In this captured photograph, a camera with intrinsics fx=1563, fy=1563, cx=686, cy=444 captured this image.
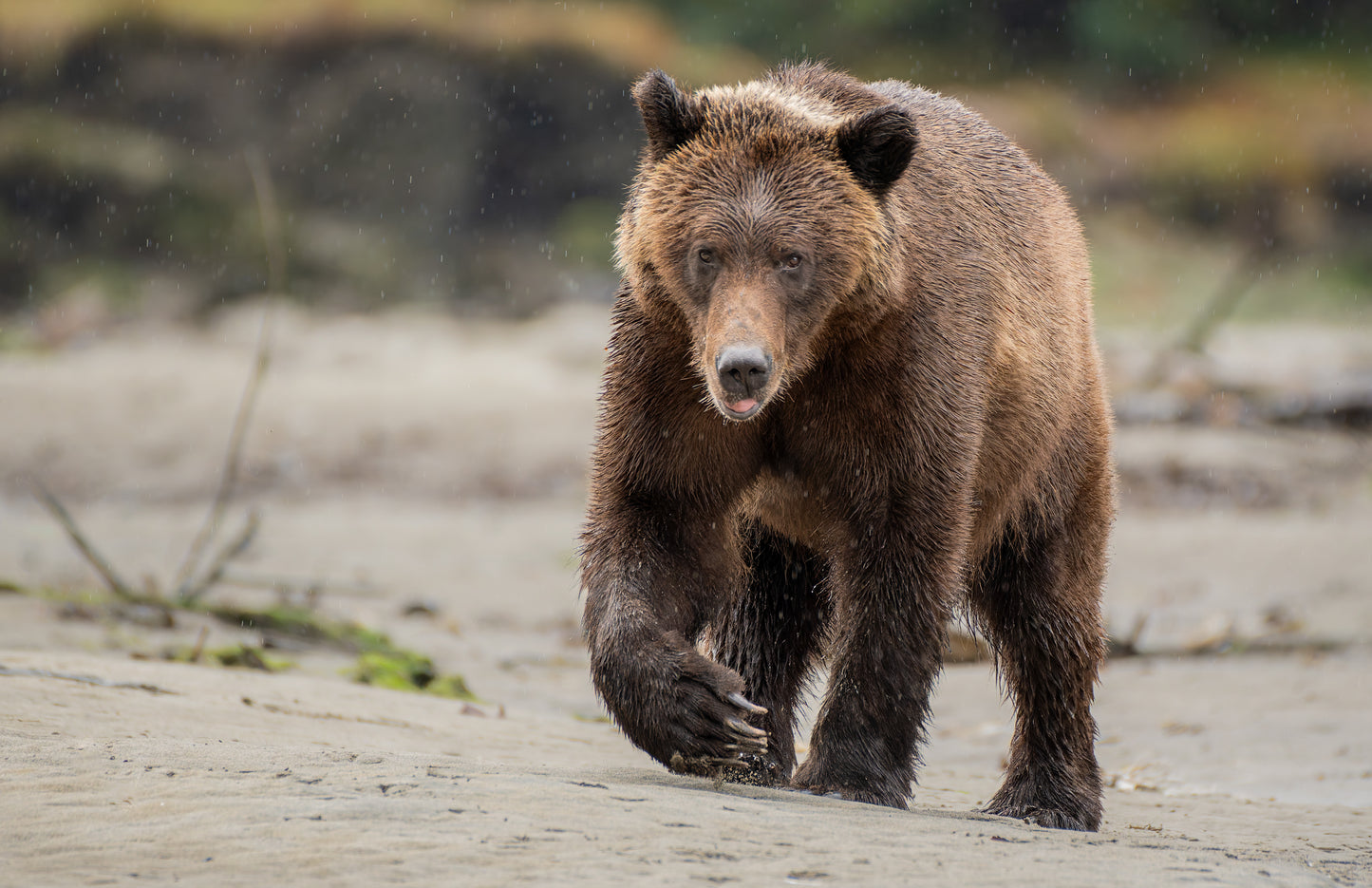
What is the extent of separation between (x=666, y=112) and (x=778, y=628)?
1805mm

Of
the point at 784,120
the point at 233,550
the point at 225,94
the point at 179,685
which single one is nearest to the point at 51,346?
the point at 225,94

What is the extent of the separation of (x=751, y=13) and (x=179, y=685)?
23.9m

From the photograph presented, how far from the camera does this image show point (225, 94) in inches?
858

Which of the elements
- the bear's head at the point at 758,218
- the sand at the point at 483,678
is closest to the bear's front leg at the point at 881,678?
the sand at the point at 483,678

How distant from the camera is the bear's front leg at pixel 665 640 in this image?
4.04m

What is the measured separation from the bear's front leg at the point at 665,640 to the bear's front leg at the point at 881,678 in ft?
1.15

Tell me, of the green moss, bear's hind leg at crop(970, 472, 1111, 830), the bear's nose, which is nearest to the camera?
the bear's nose

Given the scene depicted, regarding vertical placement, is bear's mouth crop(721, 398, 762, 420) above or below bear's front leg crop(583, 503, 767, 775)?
above

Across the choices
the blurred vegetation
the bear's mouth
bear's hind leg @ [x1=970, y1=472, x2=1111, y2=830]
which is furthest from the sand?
the blurred vegetation

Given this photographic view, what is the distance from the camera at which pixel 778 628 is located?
5.24m

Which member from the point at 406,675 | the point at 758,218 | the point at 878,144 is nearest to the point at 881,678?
the point at 758,218

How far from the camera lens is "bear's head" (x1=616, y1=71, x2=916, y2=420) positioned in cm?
411

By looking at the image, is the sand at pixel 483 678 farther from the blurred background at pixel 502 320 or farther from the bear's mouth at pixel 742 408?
the bear's mouth at pixel 742 408

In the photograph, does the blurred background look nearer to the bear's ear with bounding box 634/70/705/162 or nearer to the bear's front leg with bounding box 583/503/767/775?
the bear's front leg with bounding box 583/503/767/775
